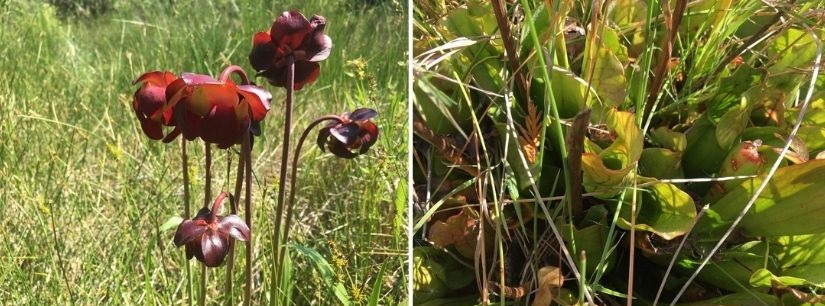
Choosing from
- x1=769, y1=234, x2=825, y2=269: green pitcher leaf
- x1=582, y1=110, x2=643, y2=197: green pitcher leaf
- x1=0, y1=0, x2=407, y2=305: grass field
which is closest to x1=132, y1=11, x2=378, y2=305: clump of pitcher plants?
x1=0, y1=0, x2=407, y2=305: grass field

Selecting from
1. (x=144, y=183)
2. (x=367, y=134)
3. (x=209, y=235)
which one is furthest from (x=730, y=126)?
(x=144, y=183)

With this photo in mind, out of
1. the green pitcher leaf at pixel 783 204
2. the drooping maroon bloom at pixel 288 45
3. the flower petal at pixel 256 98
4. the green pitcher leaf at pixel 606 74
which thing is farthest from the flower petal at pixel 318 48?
the green pitcher leaf at pixel 783 204

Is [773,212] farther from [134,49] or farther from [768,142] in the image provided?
[134,49]

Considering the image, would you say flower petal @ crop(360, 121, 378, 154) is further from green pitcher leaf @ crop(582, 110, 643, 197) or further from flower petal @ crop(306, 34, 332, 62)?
green pitcher leaf @ crop(582, 110, 643, 197)

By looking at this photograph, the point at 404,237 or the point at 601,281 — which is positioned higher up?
the point at 601,281

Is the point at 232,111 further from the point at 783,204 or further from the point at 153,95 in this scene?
the point at 783,204

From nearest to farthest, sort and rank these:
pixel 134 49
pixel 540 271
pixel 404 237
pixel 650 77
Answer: pixel 540 271, pixel 650 77, pixel 404 237, pixel 134 49

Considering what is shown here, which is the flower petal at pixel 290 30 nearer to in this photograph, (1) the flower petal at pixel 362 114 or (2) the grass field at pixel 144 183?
(1) the flower petal at pixel 362 114

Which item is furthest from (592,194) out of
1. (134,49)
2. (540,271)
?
(134,49)
